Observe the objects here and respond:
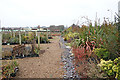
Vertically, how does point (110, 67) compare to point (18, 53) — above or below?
above

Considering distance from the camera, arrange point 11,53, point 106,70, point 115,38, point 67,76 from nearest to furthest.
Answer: point 106,70 → point 115,38 → point 67,76 → point 11,53

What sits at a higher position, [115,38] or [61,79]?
[115,38]

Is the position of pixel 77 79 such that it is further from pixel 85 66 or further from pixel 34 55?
pixel 34 55

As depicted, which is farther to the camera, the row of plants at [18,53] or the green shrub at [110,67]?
the row of plants at [18,53]

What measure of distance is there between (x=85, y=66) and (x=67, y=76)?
62 centimetres

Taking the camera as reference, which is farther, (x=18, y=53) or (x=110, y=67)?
(x=18, y=53)

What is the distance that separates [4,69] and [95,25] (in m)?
4.64

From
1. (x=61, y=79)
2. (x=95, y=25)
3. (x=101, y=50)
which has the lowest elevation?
(x=61, y=79)

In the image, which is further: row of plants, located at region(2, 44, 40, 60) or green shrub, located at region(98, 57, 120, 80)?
row of plants, located at region(2, 44, 40, 60)

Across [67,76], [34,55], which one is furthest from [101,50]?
[34,55]

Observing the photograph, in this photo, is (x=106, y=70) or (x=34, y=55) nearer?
(x=106, y=70)

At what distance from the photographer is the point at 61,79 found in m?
2.97

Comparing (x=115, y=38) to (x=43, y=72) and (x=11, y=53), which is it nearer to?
(x=43, y=72)

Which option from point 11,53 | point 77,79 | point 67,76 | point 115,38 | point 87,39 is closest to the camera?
point 115,38
